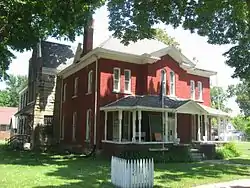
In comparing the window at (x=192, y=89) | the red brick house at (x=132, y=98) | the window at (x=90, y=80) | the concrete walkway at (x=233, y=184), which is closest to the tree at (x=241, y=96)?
the window at (x=192, y=89)

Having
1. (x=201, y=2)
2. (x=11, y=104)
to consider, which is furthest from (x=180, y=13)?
(x=11, y=104)

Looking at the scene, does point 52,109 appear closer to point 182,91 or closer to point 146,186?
point 182,91

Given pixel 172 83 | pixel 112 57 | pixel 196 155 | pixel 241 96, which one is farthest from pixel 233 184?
pixel 241 96

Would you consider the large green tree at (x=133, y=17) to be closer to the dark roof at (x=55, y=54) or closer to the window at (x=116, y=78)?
the window at (x=116, y=78)

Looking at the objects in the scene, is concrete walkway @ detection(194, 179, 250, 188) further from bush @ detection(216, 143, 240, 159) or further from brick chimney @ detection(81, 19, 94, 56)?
brick chimney @ detection(81, 19, 94, 56)

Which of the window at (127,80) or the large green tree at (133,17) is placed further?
the window at (127,80)

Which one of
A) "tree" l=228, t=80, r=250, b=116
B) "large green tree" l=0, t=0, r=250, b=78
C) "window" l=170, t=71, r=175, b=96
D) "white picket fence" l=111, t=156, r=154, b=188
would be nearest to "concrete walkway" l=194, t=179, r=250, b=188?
"white picket fence" l=111, t=156, r=154, b=188

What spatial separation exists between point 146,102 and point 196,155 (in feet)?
17.3

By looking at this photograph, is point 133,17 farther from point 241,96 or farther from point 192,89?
point 241,96

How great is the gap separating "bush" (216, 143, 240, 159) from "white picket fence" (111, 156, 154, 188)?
15231 mm

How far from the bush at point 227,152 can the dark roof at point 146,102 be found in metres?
5.01

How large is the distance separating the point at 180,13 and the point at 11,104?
9113 centimetres

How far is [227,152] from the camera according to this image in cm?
2734

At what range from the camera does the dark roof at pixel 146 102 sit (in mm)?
24273
